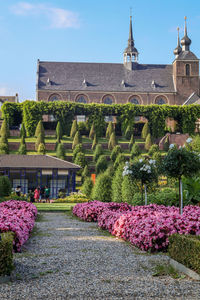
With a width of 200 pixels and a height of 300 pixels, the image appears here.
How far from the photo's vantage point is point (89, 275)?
19.0 feet

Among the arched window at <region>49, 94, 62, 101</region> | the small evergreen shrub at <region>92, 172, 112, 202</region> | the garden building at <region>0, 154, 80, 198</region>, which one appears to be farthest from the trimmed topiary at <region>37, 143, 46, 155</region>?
the small evergreen shrub at <region>92, 172, 112, 202</region>

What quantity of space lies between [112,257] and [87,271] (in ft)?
4.04

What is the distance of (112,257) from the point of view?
23.6 feet

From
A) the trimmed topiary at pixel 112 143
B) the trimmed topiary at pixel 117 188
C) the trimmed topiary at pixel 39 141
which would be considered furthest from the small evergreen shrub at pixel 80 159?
the trimmed topiary at pixel 117 188

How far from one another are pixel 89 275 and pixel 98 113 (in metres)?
48.0

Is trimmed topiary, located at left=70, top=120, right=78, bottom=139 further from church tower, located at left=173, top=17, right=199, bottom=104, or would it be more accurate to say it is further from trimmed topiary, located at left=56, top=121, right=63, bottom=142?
church tower, located at left=173, top=17, right=199, bottom=104

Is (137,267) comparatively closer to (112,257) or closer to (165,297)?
(112,257)

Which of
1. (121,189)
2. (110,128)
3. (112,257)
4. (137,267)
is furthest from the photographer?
(110,128)

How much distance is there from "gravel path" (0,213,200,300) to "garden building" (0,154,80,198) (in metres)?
22.3

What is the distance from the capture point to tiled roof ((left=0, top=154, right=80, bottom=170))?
30.8 m

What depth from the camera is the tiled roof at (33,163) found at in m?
30.8

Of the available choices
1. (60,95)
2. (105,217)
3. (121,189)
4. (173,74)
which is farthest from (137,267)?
(173,74)

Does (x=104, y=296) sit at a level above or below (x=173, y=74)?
below

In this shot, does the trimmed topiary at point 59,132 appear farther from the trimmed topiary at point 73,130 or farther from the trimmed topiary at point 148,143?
the trimmed topiary at point 148,143
